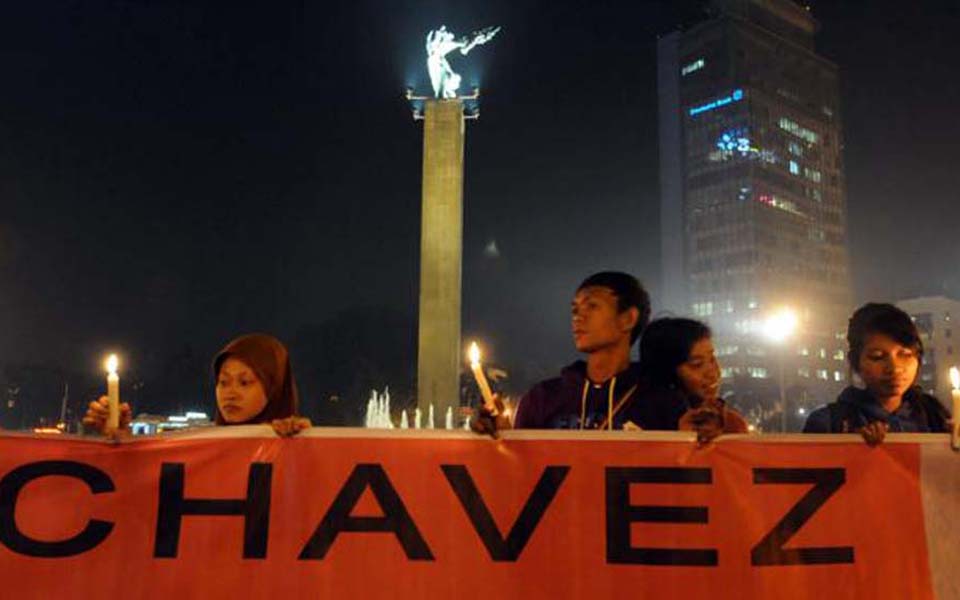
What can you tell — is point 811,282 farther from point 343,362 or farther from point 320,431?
point 320,431

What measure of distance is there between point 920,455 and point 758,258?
7662 cm

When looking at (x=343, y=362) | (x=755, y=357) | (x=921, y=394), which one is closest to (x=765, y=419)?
(x=755, y=357)

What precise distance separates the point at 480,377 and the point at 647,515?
2.55 ft

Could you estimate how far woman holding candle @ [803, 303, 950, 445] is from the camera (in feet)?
10.6

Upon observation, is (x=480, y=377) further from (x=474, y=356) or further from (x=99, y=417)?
(x=99, y=417)

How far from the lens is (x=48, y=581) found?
2537mm

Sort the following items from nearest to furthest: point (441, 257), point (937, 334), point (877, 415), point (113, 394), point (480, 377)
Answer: point (480, 377) < point (113, 394) < point (877, 415) < point (441, 257) < point (937, 334)

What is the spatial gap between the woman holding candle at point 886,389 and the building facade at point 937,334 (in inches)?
2905

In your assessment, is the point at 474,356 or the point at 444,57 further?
the point at 444,57

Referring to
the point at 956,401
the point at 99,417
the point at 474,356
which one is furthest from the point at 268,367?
the point at 956,401

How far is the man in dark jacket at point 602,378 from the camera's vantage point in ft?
9.86

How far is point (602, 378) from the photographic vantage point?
3098 mm

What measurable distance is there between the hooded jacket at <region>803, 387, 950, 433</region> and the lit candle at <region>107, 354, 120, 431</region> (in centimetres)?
230

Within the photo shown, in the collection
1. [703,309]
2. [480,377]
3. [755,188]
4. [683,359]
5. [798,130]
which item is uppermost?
[798,130]
